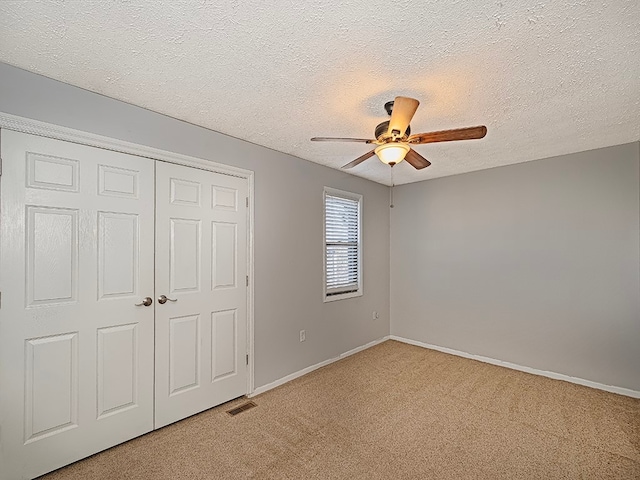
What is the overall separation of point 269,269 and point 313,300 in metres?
0.75

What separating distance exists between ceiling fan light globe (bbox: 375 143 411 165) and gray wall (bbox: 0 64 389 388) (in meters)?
1.34

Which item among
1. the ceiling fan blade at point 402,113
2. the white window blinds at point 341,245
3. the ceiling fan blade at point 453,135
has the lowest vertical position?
the white window blinds at point 341,245

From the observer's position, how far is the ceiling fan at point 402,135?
1.83m

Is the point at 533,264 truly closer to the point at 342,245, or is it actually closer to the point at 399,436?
the point at 342,245

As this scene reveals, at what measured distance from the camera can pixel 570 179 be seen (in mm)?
3330

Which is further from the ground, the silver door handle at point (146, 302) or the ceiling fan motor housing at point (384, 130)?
the ceiling fan motor housing at point (384, 130)

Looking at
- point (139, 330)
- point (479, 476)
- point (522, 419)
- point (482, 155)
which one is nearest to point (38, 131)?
point (139, 330)

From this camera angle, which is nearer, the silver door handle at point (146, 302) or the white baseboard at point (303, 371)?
the silver door handle at point (146, 302)

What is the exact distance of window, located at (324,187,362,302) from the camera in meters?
3.92

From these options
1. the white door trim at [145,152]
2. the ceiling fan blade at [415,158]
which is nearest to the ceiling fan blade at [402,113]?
the ceiling fan blade at [415,158]

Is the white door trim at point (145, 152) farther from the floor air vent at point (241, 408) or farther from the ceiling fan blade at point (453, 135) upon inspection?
the ceiling fan blade at point (453, 135)

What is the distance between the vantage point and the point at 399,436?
231 cm

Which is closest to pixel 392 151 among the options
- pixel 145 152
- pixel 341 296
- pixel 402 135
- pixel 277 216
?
pixel 402 135

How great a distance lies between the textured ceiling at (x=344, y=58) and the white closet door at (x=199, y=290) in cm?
60
